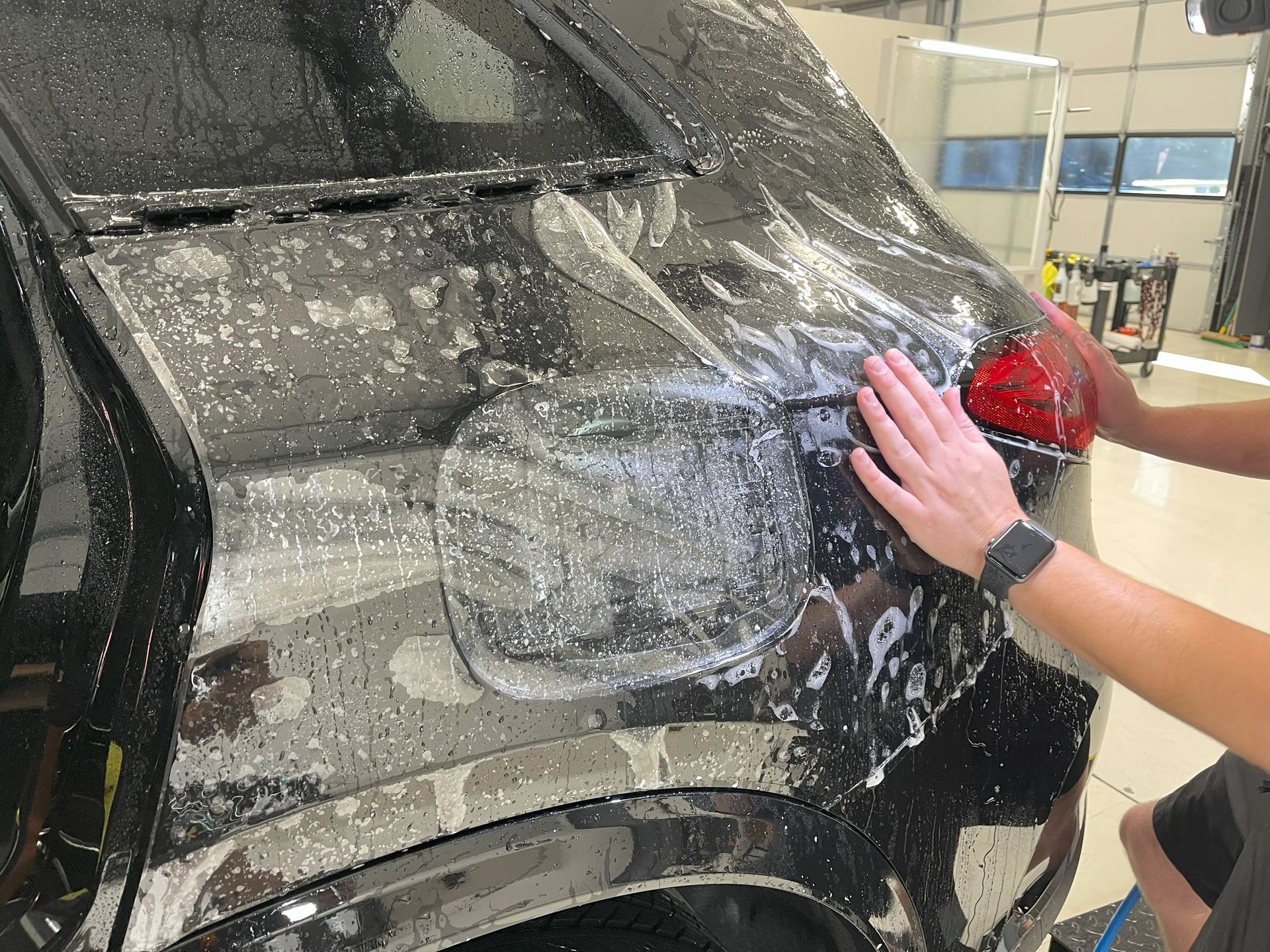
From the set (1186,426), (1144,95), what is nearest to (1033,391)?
(1186,426)

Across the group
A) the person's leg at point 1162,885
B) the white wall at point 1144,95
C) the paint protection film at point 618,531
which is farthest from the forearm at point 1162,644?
the white wall at point 1144,95

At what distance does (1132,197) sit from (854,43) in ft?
14.4

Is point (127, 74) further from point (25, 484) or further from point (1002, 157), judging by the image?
point (1002, 157)

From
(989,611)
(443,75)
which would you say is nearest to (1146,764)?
(989,611)

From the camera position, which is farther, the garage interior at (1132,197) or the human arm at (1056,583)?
the garage interior at (1132,197)

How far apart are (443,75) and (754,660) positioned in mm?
700

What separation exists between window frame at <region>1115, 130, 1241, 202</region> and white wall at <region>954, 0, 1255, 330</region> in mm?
33

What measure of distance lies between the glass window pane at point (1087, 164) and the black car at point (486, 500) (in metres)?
10.7

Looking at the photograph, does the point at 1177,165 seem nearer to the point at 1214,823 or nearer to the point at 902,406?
the point at 1214,823

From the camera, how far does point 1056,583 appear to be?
911 millimetres

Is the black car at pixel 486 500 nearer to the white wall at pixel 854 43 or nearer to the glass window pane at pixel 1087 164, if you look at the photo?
the white wall at pixel 854 43

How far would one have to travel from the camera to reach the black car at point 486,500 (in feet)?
2.07

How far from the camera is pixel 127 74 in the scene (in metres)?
0.88

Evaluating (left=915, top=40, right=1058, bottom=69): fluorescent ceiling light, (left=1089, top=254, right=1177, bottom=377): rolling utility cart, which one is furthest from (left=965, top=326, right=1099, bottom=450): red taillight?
(left=915, top=40, right=1058, bottom=69): fluorescent ceiling light
